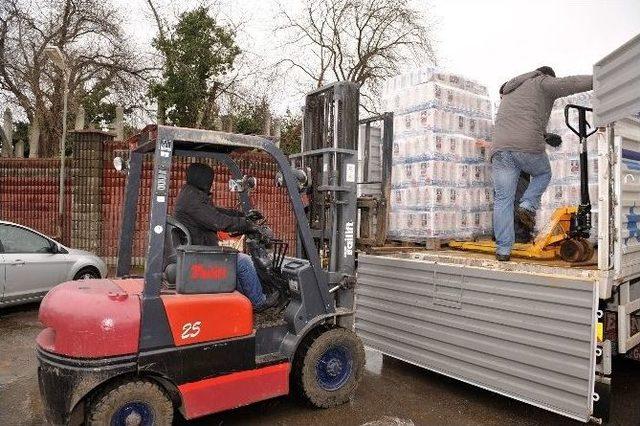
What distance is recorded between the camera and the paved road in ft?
13.7

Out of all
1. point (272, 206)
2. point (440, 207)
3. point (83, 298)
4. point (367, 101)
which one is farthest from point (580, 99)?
point (367, 101)

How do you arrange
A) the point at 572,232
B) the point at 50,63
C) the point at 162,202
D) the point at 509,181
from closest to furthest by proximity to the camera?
the point at 162,202 < the point at 572,232 < the point at 509,181 < the point at 50,63

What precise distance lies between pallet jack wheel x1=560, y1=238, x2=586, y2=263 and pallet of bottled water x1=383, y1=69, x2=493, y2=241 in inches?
57.9

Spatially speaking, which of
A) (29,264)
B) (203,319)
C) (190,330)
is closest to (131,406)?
(190,330)

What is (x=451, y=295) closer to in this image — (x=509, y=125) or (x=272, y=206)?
(x=509, y=125)

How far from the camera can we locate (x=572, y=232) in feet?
15.0

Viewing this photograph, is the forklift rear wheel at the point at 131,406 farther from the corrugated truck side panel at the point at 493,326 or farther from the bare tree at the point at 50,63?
the bare tree at the point at 50,63

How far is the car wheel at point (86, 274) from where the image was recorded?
8377 millimetres

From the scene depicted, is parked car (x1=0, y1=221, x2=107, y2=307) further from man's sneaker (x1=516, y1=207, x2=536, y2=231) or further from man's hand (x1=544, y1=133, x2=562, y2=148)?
man's hand (x1=544, y1=133, x2=562, y2=148)

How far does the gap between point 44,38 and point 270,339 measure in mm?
19807

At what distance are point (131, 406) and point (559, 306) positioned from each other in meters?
3.24

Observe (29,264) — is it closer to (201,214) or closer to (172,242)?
(172,242)

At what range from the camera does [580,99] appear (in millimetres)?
5707

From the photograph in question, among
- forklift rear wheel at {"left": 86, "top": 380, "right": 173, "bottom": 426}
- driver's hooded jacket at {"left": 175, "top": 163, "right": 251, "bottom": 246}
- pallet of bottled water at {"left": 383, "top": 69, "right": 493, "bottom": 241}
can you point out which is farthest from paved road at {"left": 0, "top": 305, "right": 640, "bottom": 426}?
pallet of bottled water at {"left": 383, "top": 69, "right": 493, "bottom": 241}
